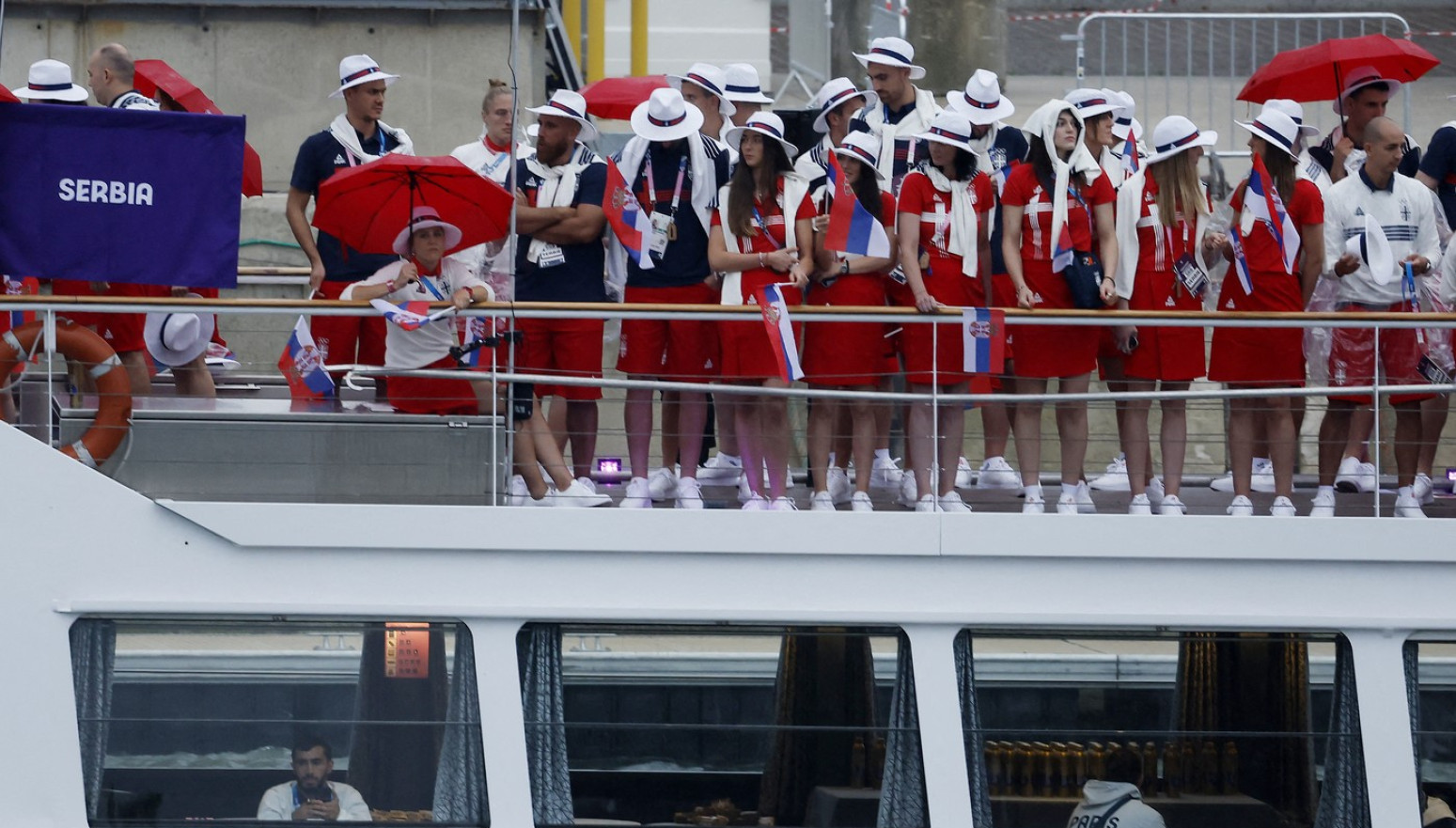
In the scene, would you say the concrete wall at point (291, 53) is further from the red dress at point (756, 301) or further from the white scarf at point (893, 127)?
the red dress at point (756, 301)

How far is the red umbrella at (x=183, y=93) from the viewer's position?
8547mm

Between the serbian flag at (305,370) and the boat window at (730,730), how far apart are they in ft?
4.08

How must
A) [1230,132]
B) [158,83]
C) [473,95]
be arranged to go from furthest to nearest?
[1230,132] → [473,95] → [158,83]

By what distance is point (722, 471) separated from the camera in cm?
825

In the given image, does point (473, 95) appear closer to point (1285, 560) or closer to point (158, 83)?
point (158, 83)

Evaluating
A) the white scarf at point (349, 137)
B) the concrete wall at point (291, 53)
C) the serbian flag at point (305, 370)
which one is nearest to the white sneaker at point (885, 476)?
the serbian flag at point (305, 370)

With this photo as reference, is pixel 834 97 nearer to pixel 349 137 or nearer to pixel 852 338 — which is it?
pixel 852 338

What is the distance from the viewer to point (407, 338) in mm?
7414

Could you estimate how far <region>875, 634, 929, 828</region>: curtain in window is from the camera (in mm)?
6895

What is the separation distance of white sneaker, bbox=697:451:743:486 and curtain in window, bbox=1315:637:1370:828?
2.56 metres

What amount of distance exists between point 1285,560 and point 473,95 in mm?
7923

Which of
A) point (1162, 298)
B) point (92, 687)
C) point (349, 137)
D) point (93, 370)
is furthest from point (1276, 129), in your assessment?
point (92, 687)

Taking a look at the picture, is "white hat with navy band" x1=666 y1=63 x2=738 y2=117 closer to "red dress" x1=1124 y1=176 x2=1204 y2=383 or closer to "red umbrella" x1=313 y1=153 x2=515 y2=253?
"red umbrella" x1=313 y1=153 x2=515 y2=253

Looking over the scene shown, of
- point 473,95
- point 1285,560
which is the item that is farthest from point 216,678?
Answer: point 473,95
